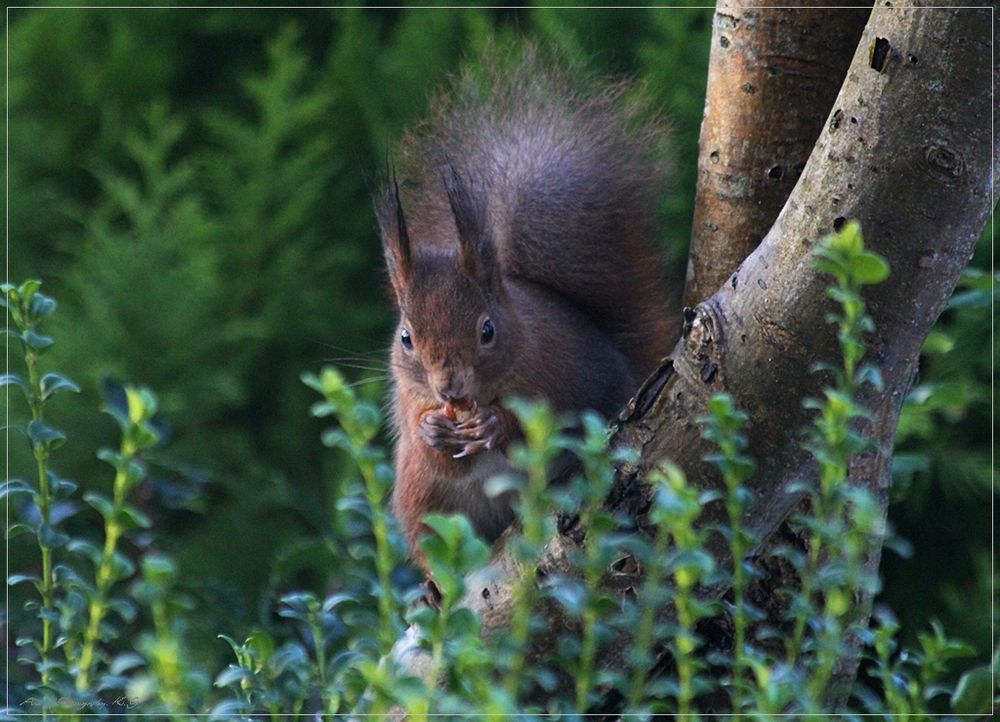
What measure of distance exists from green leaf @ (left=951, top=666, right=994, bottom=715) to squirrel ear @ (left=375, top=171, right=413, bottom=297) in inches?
26.9

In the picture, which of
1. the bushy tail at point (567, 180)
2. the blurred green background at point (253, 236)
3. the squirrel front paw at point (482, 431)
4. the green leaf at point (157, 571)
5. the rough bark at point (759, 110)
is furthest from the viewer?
the blurred green background at point (253, 236)

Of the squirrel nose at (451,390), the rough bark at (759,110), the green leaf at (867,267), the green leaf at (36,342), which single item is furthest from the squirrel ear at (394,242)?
the green leaf at (867,267)

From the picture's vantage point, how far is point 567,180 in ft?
4.55

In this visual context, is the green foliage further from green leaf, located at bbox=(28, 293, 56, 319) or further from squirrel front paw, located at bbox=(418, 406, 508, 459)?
squirrel front paw, located at bbox=(418, 406, 508, 459)

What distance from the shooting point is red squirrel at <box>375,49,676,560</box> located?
52.1 inches

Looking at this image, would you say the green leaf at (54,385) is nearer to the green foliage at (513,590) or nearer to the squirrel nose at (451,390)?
the green foliage at (513,590)

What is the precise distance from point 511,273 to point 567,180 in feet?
0.39

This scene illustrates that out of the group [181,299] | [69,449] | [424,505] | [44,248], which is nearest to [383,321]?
[181,299]

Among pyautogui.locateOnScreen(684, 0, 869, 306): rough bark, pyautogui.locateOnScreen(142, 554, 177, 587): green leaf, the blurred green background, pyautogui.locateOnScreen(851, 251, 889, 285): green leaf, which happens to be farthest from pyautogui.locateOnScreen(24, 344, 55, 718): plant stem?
the blurred green background

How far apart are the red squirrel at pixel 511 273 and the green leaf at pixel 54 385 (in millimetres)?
494

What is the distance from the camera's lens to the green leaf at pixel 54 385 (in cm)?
80

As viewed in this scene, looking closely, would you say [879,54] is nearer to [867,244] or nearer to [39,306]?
[867,244]

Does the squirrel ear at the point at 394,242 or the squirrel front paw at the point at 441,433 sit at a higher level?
the squirrel ear at the point at 394,242

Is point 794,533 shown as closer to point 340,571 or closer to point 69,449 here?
point 340,571
